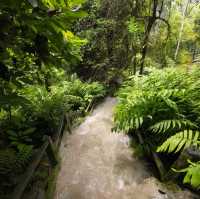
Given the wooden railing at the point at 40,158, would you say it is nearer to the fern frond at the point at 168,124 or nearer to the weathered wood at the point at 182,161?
the fern frond at the point at 168,124

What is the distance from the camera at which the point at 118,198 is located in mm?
3791

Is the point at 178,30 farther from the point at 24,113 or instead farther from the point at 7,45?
the point at 7,45

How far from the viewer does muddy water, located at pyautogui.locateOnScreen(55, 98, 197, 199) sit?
153 inches

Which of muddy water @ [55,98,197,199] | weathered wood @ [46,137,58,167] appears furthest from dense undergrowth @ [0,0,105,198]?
muddy water @ [55,98,197,199]

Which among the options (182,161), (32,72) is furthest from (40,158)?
(182,161)

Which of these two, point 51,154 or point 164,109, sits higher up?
point 164,109

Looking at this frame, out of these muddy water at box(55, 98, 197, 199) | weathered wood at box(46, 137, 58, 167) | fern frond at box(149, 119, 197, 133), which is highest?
fern frond at box(149, 119, 197, 133)

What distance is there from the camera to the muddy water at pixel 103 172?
388cm

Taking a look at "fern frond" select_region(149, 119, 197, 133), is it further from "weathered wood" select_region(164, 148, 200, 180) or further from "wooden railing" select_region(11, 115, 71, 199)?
"wooden railing" select_region(11, 115, 71, 199)

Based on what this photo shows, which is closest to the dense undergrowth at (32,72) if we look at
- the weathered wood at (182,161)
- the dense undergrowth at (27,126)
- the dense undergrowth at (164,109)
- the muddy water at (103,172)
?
the dense undergrowth at (27,126)

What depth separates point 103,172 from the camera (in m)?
4.51

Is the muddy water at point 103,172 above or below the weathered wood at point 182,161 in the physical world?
below

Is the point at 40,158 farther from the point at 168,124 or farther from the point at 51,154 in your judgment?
the point at 168,124

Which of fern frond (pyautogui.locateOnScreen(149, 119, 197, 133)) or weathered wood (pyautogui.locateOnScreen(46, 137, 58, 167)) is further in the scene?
weathered wood (pyautogui.locateOnScreen(46, 137, 58, 167))
